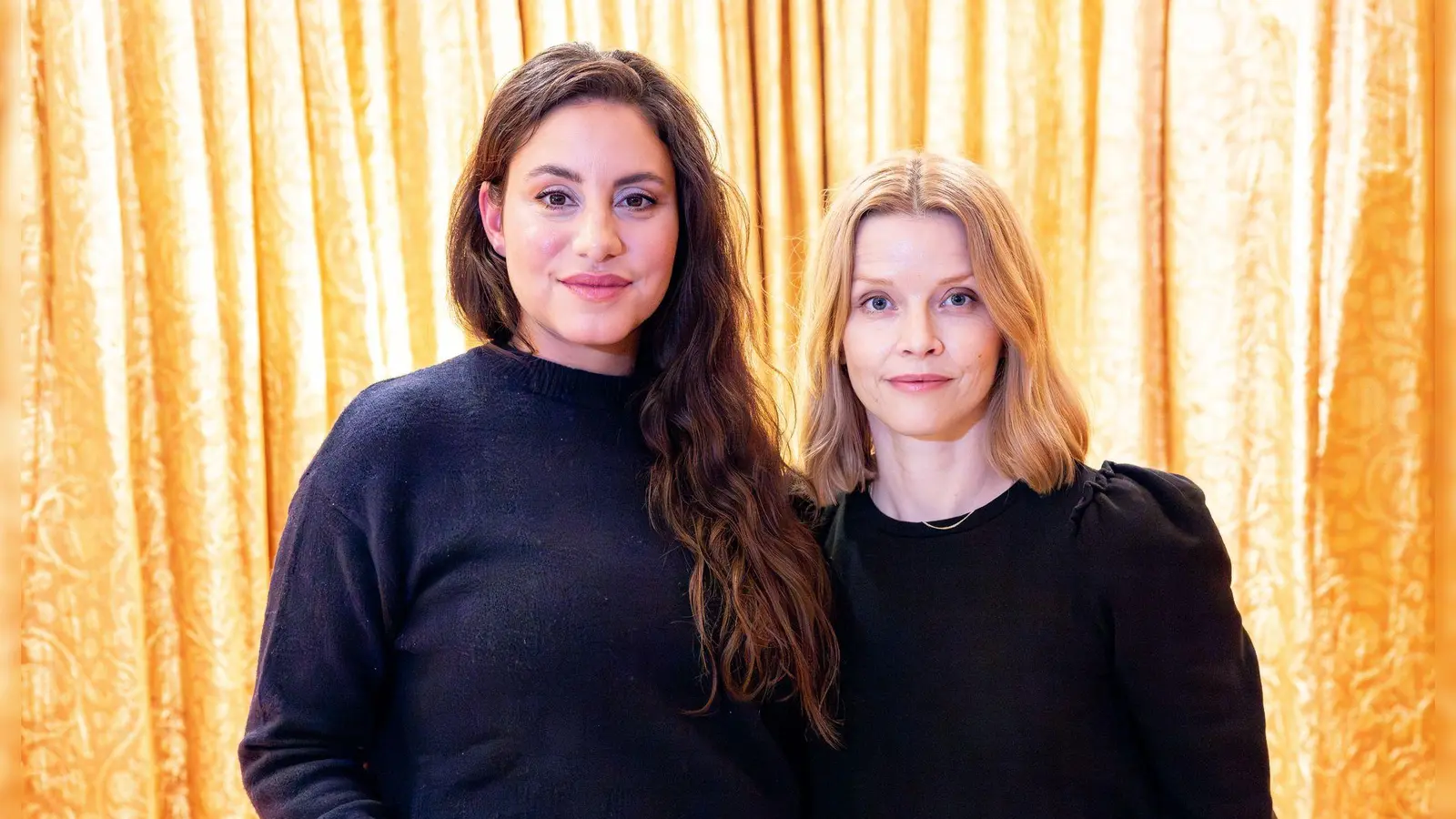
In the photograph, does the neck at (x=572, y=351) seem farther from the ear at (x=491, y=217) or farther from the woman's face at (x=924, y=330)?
the woman's face at (x=924, y=330)

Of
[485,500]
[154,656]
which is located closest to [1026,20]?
[485,500]

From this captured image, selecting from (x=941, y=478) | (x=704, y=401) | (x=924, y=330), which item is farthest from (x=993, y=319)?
(x=704, y=401)

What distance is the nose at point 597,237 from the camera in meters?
1.29

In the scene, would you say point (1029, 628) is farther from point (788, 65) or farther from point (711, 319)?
point (788, 65)

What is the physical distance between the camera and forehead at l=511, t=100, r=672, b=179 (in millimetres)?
1309

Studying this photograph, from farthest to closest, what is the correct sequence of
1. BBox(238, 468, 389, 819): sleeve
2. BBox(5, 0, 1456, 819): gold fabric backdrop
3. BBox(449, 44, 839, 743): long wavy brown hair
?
BBox(5, 0, 1456, 819): gold fabric backdrop
BBox(449, 44, 839, 743): long wavy brown hair
BBox(238, 468, 389, 819): sleeve

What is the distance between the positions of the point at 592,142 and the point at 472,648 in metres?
0.56

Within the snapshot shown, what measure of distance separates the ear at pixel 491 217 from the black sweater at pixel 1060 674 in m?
0.60

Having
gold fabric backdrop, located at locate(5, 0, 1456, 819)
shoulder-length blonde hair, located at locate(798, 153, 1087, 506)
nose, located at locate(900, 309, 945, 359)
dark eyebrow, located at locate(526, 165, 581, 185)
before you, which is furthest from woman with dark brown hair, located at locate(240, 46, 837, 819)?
gold fabric backdrop, located at locate(5, 0, 1456, 819)

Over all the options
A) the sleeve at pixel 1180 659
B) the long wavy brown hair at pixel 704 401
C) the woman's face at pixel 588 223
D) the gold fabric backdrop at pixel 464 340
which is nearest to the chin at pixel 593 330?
the woman's face at pixel 588 223

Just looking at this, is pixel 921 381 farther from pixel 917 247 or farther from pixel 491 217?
pixel 491 217

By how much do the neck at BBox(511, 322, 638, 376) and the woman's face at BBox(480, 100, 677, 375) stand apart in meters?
0.02

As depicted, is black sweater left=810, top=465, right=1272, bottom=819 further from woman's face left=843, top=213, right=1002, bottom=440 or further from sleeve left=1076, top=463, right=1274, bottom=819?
woman's face left=843, top=213, right=1002, bottom=440

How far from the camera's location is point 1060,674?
1285 mm
